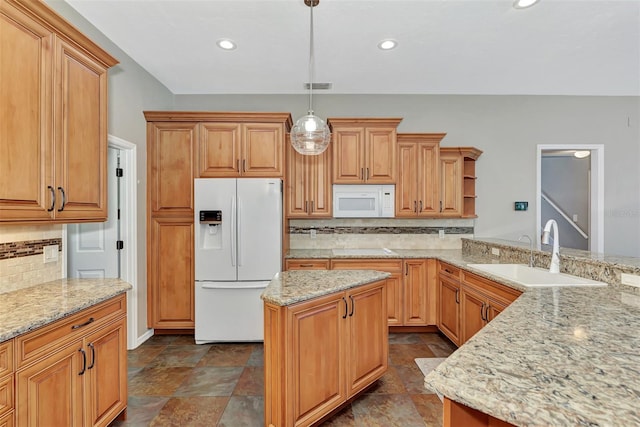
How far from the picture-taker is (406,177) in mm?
3643

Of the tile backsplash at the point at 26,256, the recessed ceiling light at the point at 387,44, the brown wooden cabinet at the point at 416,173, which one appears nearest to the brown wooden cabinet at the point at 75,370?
the tile backsplash at the point at 26,256

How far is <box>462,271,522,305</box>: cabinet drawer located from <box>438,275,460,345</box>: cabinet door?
22cm

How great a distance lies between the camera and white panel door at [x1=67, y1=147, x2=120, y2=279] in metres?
2.85

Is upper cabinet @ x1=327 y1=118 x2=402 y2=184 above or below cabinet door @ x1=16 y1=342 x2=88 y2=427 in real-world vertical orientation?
above

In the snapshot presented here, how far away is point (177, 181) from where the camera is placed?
3.23m

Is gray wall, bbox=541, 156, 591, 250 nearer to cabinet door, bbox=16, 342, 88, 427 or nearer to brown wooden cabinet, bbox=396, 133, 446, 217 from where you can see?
brown wooden cabinet, bbox=396, 133, 446, 217

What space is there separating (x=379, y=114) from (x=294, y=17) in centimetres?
189

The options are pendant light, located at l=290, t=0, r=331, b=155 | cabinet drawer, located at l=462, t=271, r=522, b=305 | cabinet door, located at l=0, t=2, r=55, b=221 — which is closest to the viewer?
cabinet door, located at l=0, t=2, r=55, b=221

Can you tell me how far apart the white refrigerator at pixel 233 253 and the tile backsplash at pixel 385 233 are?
90cm

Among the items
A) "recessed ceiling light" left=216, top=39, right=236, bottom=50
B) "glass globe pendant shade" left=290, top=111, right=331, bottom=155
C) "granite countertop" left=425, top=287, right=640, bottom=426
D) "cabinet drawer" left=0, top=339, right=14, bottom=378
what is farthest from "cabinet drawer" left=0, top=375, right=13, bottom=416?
"recessed ceiling light" left=216, top=39, right=236, bottom=50

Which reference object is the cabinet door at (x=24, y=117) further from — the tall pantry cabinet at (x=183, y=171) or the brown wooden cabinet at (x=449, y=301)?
the brown wooden cabinet at (x=449, y=301)

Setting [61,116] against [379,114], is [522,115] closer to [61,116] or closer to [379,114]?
[379,114]

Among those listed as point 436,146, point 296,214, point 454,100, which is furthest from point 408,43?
point 296,214

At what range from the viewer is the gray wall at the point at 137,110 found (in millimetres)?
2736
